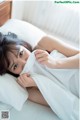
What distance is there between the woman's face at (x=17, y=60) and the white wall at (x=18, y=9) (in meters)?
0.70

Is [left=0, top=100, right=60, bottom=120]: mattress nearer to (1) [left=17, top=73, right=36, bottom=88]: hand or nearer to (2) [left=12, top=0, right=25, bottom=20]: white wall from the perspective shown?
(1) [left=17, top=73, right=36, bottom=88]: hand

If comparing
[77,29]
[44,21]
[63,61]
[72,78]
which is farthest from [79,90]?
[44,21]

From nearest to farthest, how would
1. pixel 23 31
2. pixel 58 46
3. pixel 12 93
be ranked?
pixel 12 93, pixel 58 46, pixel 23 31

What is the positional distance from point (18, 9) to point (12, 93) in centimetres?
101

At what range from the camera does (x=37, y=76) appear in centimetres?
98

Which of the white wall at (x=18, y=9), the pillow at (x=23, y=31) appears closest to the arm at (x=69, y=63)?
the pillow at (x=23, y=31)

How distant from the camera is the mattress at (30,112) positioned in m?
0.93

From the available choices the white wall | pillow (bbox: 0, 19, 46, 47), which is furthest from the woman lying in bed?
the white wall

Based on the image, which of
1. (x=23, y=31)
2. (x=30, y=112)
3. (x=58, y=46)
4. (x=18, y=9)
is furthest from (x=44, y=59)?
(x=18, y=9)

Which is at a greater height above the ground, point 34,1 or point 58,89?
point 34,1

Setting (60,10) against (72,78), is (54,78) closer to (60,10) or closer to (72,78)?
(72,78)

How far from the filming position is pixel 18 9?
172 centimetres

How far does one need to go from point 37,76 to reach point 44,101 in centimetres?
14

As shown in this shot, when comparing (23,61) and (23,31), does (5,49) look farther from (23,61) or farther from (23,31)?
(23,31)
